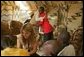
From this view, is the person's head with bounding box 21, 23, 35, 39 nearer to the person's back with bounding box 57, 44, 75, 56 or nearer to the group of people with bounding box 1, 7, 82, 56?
the group of people with bounding box 1, 7, 82, 56

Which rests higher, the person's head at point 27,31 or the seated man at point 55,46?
the person's head at point 27,31

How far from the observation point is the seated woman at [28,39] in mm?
2305

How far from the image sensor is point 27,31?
2.32 m

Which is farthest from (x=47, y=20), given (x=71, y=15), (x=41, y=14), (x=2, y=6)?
(x=2, y=6)

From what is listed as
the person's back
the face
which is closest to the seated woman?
the face

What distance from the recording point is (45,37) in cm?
230

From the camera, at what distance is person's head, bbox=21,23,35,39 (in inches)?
90.7

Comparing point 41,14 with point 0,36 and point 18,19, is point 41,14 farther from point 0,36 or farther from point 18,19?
point 0,36

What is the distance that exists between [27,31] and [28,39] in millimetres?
76

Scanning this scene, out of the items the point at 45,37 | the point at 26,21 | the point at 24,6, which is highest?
the point at 24,6

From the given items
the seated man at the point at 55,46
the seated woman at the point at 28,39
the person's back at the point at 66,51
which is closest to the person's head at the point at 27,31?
the seated woman at the point at 28,39

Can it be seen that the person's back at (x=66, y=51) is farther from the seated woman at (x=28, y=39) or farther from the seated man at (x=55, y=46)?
the seated woman at (x=28, y=39)

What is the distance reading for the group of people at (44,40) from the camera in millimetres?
2305

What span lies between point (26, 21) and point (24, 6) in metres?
0.14
